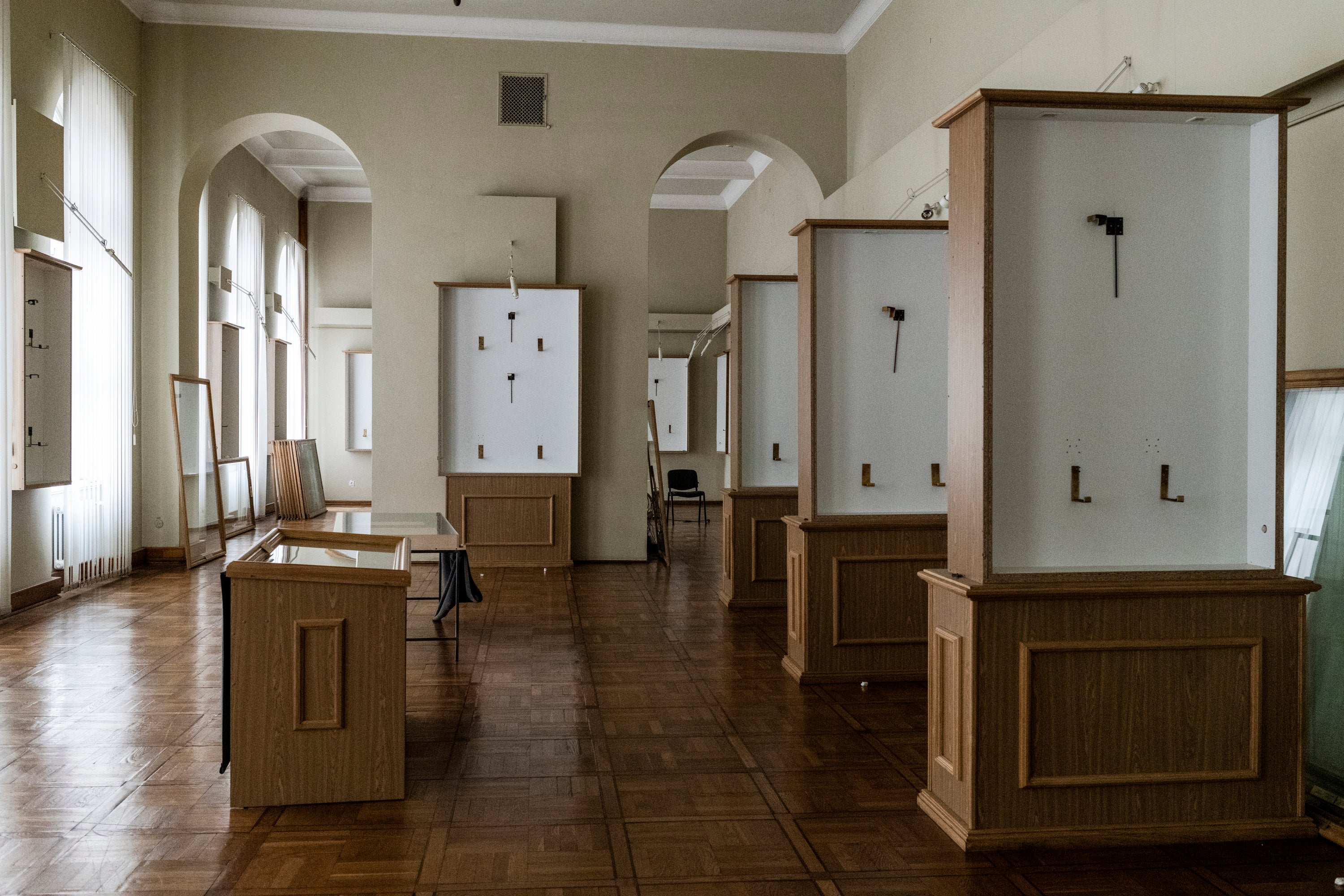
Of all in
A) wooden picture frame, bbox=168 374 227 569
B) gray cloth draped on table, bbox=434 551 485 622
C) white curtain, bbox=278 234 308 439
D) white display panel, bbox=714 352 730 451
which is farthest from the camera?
white display panel, bbox=714 352 730 451

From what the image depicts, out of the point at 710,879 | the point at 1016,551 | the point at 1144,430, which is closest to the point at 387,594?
the point at 710,879

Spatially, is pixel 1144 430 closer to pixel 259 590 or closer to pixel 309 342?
pixel 259 590

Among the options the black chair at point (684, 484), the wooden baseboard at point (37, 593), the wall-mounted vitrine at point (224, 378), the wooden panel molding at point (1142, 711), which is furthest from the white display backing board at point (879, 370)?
the wall-mounted vitrine at point (224, 378)

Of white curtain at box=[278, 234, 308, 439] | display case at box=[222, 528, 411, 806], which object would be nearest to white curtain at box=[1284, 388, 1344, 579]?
display case at box=[222, 528, 411, 806]

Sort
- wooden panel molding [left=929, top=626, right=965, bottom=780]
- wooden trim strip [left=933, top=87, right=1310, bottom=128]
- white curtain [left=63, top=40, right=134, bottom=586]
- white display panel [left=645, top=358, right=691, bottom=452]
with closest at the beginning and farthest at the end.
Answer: wooden trim strip [left=933, top=87, right=1310, bottom=128] < wooden panel molding [left=929, top=626, right=965, bottom=780] < white curtain [left=63, top=40, right=134, bottom=586] < white display panel [left=645, top=358, right=691, bottom=452]

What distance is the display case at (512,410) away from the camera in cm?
987

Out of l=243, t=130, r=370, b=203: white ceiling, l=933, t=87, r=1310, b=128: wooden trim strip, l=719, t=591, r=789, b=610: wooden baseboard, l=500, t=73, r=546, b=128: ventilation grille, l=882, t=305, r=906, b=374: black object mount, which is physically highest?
l=243, t=130, r=370, b=203: white ceiling

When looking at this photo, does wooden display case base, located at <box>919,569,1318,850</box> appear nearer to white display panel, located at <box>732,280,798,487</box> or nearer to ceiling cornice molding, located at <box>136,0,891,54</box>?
white display panel, located at <box>732,280,798,487</box>

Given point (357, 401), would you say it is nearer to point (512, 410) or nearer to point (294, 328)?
point (294, 328)

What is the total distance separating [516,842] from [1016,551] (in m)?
1.98

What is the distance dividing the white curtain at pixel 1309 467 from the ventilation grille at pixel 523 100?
784cm

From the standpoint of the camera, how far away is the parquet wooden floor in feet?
10.5

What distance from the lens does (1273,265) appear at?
3537mm

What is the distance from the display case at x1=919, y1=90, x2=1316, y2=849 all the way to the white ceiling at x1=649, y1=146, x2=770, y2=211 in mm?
9643
